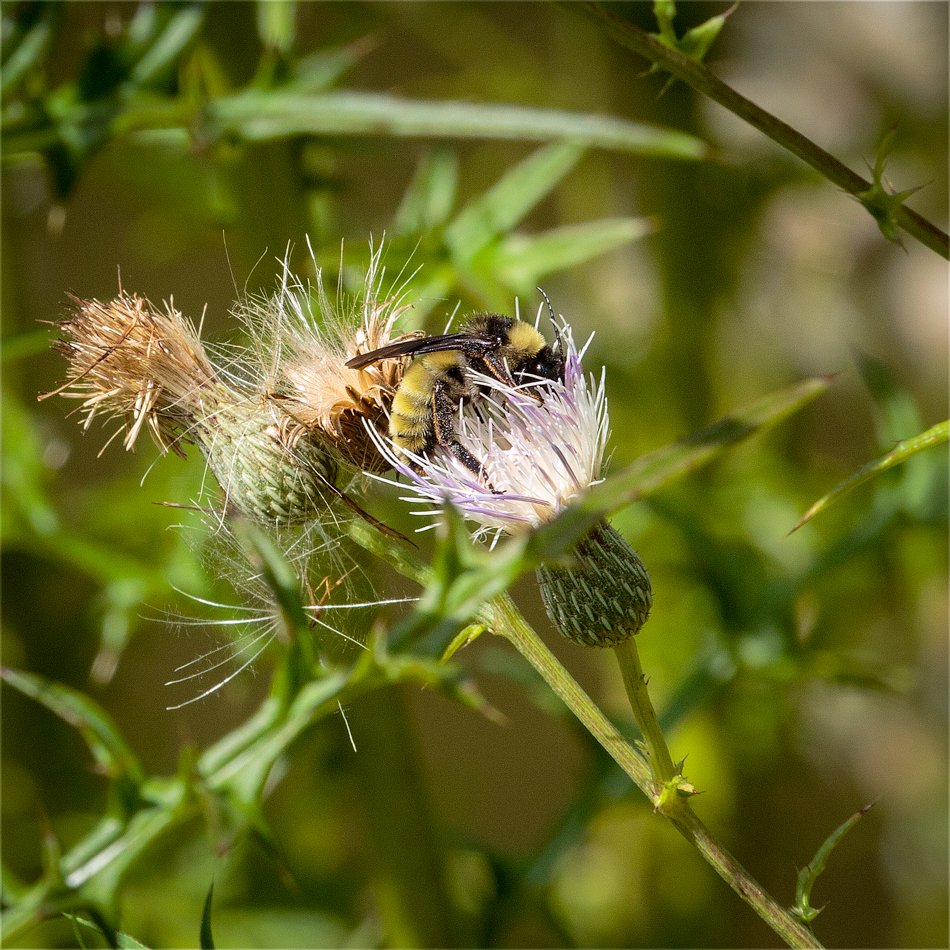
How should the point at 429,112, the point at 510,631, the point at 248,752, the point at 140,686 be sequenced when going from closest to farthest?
1. the point at 510,631
2. the point at 248,752
3. the point at 429,112
4. the point at 140,686

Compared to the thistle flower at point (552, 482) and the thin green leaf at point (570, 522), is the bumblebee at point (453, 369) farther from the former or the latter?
the thin green leaf at point (570, 522)

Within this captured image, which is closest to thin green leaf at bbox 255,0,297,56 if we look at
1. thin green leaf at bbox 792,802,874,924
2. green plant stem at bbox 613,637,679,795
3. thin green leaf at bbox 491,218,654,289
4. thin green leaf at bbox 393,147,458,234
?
thin green leaf at bbox 393,147,458,234

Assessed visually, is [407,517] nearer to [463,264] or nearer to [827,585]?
[463,264]

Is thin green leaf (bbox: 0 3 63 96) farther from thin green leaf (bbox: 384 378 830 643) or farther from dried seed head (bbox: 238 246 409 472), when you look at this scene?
thin green leaf (bbox: 384 378 830 643)

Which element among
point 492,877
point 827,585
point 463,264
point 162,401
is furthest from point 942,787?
point 162,401

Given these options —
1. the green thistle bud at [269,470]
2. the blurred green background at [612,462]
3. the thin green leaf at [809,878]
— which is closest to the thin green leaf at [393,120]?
the blurred green background at [612,462]

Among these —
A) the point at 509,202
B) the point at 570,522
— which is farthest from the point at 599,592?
the point at 509,202
